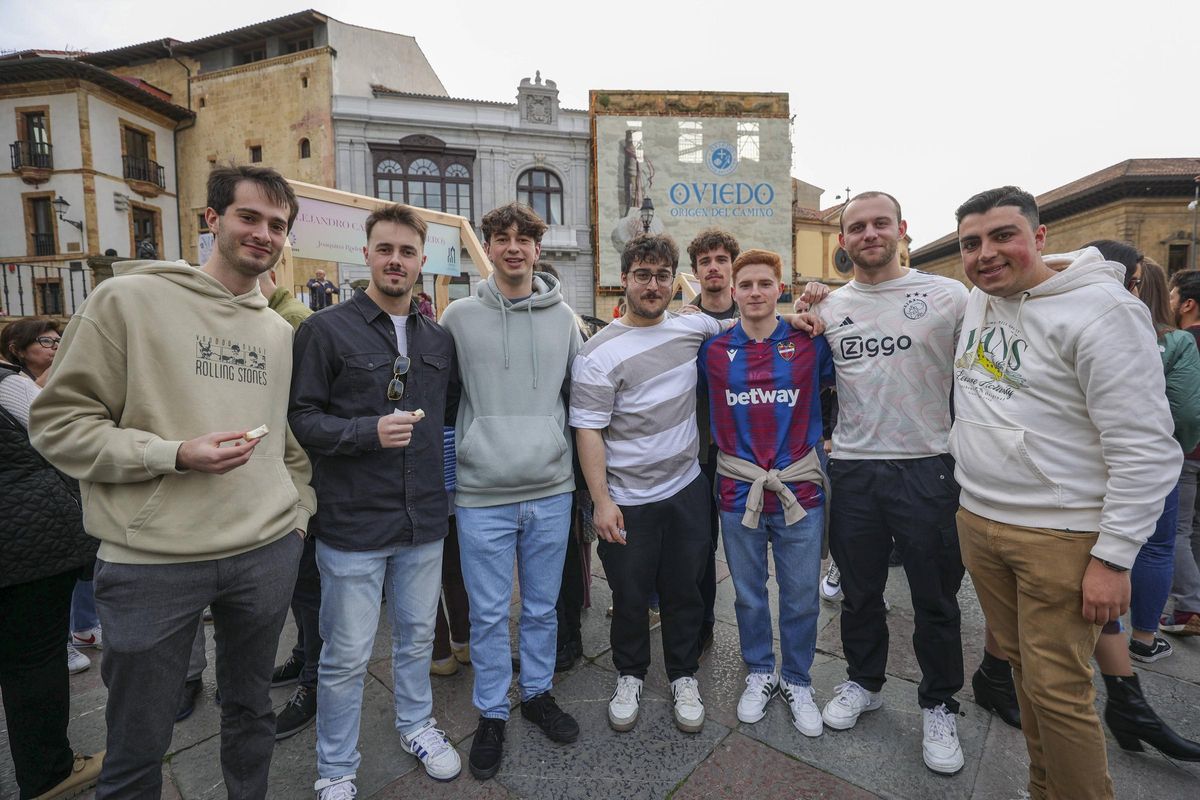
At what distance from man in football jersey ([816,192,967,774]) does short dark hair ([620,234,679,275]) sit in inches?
34.2

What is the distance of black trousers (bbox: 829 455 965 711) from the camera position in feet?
8.21

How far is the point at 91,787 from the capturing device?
236cm

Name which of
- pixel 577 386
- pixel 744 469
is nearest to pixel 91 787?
pixel 577 386

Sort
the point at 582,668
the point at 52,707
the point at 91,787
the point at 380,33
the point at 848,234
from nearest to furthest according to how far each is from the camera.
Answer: the point at 52,707
the point at 91,787
the point at 848,234
the point at 582,668
the point at 380,33

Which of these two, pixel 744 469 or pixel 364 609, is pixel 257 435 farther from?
pixel 744 469

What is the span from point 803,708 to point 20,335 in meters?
4.94

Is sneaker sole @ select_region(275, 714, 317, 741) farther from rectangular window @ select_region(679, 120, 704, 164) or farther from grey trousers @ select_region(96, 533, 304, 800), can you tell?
rectangular window @ select_region(679, 120, 704, 164)

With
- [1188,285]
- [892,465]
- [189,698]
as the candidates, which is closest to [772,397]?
[892,465]

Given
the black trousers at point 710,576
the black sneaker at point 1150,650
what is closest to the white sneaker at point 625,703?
the black trousers at point 710,576

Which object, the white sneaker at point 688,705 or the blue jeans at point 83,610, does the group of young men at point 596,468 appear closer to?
the white sneaker at point 688,705

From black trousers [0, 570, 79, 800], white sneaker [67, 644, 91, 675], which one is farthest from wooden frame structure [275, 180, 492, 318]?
white sneaker [67, 644, 91, 675]

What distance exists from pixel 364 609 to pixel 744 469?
1.83 meters

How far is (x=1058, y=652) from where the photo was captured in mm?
1935

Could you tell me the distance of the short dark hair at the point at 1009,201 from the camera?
6.84 ft
